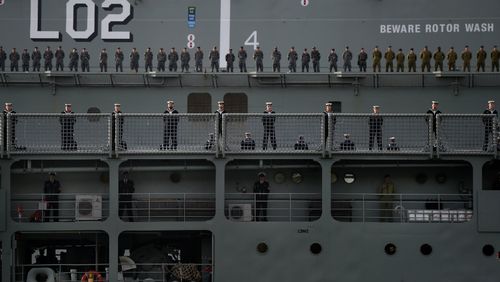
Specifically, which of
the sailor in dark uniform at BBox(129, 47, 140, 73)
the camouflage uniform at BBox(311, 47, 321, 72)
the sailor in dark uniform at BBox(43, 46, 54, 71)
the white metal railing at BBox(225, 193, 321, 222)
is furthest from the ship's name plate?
the sailor in dark uniform at BBox(43, 46, 54, 71)

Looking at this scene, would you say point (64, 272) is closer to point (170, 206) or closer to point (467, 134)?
point (170, 206)

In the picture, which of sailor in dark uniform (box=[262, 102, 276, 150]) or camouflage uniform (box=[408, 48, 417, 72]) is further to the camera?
camouflage uniform (box=[408, 48, 417, 72])

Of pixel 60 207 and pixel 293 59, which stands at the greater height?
pixel 293 59

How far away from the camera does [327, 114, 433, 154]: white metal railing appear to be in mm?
25938

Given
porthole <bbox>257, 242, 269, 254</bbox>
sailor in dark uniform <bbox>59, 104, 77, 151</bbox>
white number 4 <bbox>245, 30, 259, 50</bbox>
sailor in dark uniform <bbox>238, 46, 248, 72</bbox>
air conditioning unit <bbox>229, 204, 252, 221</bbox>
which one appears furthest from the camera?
white number 4 <bbox>245, 30, 259, 50</bbox>

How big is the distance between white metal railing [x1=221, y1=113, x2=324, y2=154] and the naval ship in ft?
0.17

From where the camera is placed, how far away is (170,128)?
2634 centimetres

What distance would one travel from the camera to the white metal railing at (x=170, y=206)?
26734mm

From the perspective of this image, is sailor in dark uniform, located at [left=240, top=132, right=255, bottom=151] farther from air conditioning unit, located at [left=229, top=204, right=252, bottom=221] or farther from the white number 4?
the white number 4

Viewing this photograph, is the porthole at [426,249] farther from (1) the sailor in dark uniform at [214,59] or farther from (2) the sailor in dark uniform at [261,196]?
(1) the sailor in dark uniform at [214,59]

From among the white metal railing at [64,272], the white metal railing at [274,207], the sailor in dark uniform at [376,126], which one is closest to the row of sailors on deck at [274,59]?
the sailor in dark uniform at [376,126]

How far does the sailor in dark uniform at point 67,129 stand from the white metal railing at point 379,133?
6.24 metres

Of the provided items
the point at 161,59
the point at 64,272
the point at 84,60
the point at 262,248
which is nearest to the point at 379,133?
the point at 262,248

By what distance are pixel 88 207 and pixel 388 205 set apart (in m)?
7.43
